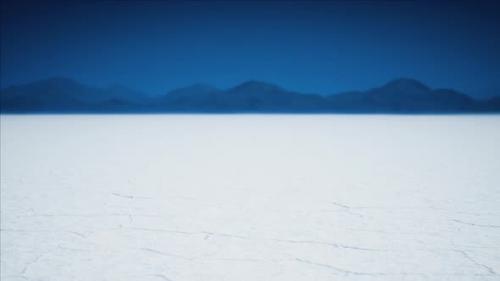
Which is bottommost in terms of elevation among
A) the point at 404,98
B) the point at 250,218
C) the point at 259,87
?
the point at 250,218

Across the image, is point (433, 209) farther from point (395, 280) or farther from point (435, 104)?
point (435, 104)

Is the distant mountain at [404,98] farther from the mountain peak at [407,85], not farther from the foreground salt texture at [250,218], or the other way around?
the foreground salt texture at [250,218]

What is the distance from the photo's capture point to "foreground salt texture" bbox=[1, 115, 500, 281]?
162 cm

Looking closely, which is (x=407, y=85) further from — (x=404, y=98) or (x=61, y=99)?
(x=61, y=99)

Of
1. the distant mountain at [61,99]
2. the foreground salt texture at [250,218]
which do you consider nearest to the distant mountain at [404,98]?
the distant mountain at [61,99]

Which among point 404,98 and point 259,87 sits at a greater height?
point 259,87

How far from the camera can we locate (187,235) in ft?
6.47

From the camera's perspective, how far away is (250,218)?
222 cm

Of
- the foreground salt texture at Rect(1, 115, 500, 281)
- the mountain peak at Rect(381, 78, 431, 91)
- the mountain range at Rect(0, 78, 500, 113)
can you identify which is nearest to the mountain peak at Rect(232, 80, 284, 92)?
the mountain range at Rect(0, 78, 500, 113)

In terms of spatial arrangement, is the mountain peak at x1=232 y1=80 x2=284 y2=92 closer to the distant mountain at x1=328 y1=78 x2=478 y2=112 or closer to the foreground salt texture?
the distant mountain at x1=328 y1=78 x2=478 y2=112

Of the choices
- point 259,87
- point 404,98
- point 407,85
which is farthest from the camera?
point 259,87

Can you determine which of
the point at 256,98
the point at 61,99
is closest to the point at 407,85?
the point at 256,98

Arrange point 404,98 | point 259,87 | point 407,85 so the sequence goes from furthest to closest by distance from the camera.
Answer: point 259,87 < point 404,98 < point 407,85

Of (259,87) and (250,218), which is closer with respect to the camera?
(250,218)
